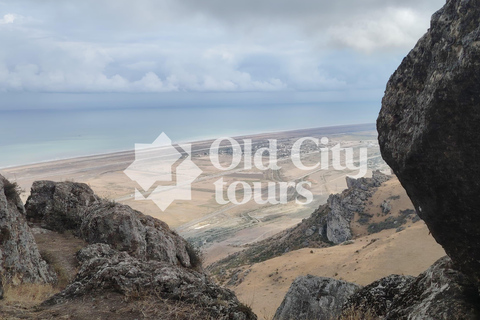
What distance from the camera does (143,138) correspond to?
123500 mm

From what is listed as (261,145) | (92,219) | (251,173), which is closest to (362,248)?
(92,219)

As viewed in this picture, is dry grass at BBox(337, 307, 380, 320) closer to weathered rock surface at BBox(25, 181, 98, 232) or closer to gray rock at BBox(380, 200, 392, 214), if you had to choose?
weathered rock surface at BBox(25, 181, 98, 232)

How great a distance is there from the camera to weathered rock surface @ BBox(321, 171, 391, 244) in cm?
3325

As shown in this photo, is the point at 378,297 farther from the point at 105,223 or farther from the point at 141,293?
the point at 105,223

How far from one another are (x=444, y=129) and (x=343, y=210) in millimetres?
33103

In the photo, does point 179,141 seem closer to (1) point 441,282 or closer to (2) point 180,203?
(2) point 180,203

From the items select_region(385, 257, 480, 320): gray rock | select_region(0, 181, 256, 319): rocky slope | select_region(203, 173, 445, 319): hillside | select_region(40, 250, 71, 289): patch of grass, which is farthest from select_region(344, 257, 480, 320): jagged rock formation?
select_region(40, 250, 71, 289): patch of grass

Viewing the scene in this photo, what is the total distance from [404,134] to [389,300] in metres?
3.56

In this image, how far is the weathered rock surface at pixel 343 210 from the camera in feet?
109

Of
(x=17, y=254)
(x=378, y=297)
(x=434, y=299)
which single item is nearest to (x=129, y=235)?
(x=17, y=254)

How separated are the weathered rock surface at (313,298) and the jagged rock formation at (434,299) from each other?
4305mm

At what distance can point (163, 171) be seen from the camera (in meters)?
83.4

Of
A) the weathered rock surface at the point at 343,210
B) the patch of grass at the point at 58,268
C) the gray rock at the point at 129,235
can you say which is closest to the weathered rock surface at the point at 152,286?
the patch of grass at the point at 58,268

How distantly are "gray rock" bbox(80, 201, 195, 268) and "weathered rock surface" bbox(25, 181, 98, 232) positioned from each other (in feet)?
6.19
